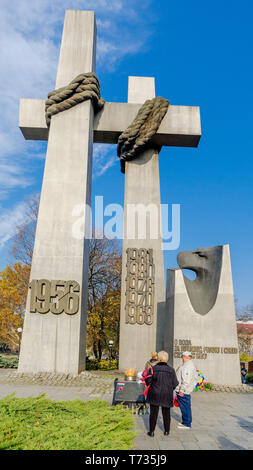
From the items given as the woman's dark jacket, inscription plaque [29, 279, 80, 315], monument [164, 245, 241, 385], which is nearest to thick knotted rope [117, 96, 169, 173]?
monument [164, 245, 241, 385]

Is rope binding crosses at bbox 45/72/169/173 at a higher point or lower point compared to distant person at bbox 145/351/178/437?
higher

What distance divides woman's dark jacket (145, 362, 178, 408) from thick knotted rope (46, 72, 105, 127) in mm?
11033

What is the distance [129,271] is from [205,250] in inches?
133

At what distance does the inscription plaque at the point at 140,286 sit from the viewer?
1304 cm

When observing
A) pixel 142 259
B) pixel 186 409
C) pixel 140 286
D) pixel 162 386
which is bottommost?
pixel 186 409

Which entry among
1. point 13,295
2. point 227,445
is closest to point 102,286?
point 13,295

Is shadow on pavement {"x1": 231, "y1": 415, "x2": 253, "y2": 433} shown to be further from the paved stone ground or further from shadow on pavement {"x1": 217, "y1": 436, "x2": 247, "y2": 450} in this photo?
shadow on pavement {"x1": 217, "y1": 436, "x2": 247, "y2": 450}

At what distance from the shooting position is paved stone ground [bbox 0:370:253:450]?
4.24 metres

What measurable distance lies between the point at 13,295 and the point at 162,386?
16699 millimetres

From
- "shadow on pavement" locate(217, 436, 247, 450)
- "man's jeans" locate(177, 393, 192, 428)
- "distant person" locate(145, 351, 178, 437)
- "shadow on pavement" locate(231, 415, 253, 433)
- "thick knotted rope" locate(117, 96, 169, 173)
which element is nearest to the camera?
"shadow on pavement" locate(217, 436, 247, 450)

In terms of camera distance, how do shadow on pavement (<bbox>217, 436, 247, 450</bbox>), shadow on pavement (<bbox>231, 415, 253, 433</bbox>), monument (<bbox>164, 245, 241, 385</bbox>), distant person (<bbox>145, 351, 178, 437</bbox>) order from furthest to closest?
monument (<bbox>164, 245, 241, 385</bbox>) < shadow on pavement (<bbox>231, 415, 253, 433</bbox>) < distant person (<bbox>145, 351, 178, 437</bbox>) < shadow on pavement (<bbox>217, 436, 247, 450</bbox>)

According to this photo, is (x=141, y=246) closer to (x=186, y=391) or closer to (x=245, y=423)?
(x=245, y=423)

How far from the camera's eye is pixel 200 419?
573 cm

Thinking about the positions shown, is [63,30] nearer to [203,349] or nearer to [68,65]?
[68,65]
